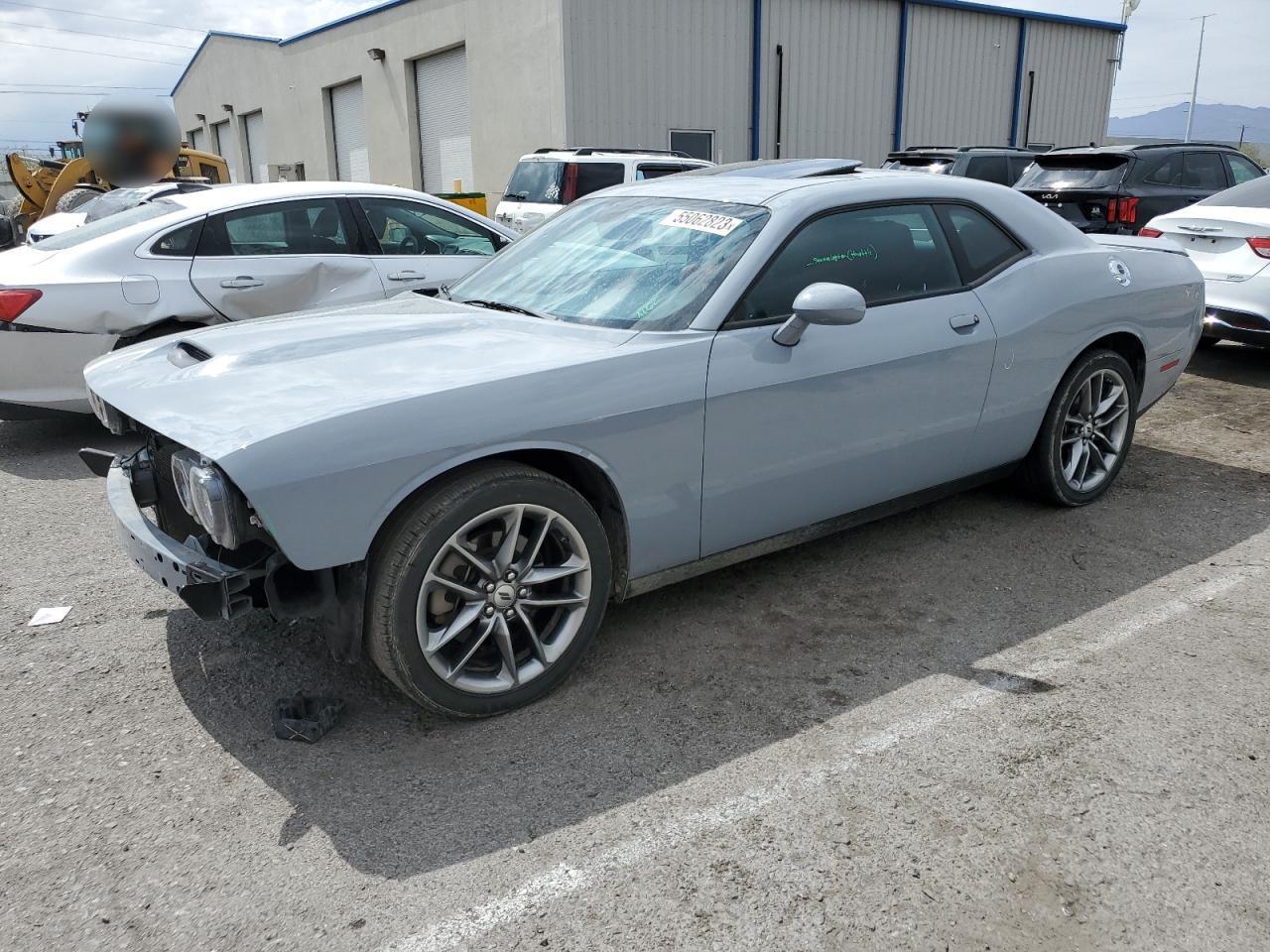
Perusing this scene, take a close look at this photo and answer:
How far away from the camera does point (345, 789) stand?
275 cm

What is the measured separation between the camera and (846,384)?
356cm

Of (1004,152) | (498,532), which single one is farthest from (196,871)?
(1004,152)

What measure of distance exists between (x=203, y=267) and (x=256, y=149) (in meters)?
28.5

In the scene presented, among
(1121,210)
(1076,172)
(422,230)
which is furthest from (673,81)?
(422,230)

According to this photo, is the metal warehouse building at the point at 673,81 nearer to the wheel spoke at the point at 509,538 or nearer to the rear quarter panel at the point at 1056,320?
the rear quarter panel at the point at 1056,320

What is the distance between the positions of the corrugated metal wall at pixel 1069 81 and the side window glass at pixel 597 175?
16303 mm

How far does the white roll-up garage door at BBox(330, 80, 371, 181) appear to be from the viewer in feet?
80.7

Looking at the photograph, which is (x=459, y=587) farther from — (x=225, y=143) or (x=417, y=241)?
(x=225, y=143)

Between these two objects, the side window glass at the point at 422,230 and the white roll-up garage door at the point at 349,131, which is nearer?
the side window glass at the point at 422,230

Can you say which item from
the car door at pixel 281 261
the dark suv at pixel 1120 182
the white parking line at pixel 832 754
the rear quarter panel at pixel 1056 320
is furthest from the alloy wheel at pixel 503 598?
the dark suv at pixel 1120 182

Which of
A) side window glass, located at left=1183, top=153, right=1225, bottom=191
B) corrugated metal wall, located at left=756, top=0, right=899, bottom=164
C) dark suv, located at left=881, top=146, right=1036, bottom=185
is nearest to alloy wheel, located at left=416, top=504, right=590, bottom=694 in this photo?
side window glass, located at left=1183, top=153, right=1225, bottom=191

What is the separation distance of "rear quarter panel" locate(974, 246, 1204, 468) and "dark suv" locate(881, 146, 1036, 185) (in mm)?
8150

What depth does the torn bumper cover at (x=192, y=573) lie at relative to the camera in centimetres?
A: 270

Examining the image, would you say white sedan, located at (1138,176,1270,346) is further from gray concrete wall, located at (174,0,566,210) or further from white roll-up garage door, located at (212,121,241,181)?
white roll-up garage door, located at (212,121,241,181)
